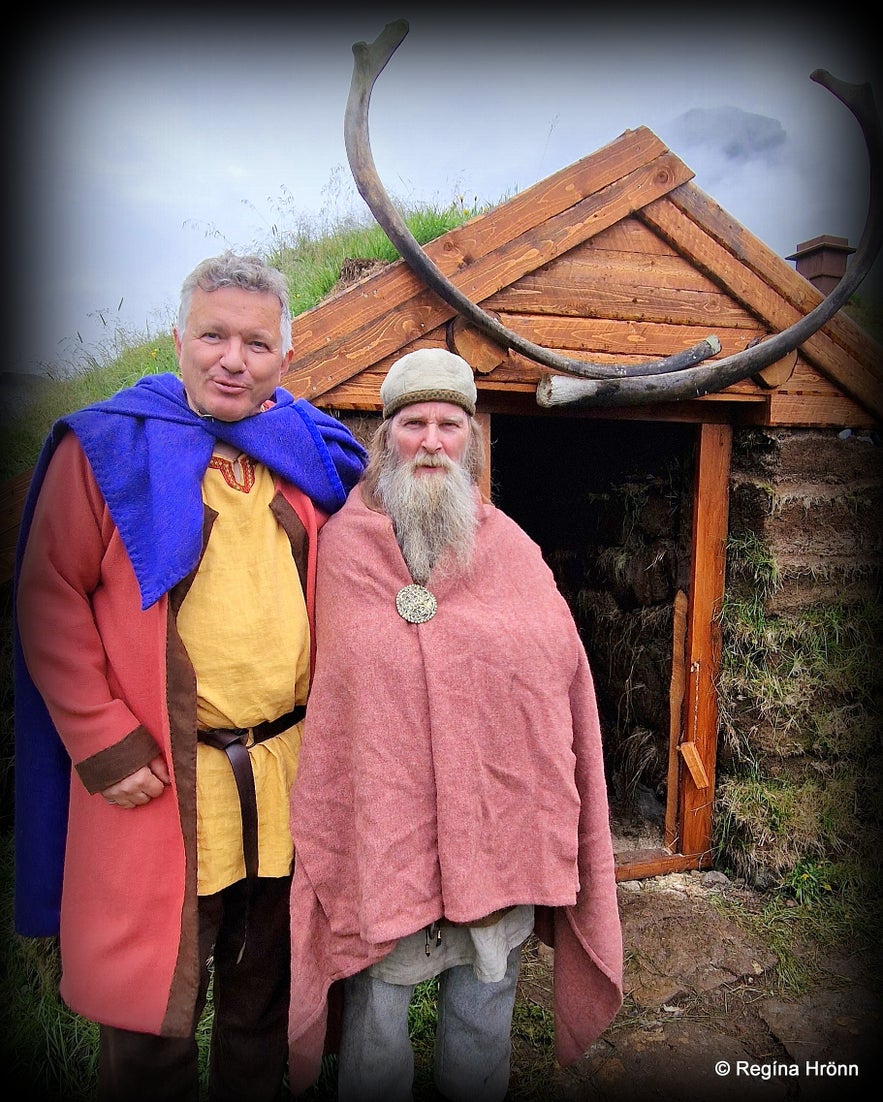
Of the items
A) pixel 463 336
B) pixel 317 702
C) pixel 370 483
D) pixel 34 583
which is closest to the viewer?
pixel 34 583

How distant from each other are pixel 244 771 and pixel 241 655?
A: 0.28 metres

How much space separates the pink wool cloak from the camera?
68.3 inches

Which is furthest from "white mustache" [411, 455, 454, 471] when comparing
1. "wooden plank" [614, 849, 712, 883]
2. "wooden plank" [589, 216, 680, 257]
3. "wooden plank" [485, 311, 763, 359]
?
"wooden plank" [614, 849, 712, 883]

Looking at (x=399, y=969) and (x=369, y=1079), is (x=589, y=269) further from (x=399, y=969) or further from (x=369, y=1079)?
(x=369, y=1079)

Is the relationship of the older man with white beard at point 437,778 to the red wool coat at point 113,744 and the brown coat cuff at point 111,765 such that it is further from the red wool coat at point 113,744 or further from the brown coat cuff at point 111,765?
the brown coat cuff at point 111,765

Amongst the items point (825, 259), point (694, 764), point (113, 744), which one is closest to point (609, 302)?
point (825, 259)

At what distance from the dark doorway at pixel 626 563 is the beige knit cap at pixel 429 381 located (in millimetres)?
2310

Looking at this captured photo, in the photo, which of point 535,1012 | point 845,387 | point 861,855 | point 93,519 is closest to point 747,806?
point 861,855

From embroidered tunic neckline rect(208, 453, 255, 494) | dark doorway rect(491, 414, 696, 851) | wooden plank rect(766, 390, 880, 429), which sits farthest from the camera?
dark doorway rect(491, 414, 696, 851)

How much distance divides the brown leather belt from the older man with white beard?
0.37 feet

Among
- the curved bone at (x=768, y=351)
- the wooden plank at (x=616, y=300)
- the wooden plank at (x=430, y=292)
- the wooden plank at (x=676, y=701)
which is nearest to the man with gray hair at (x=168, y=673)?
the wooden plank at (x=430, y=292)

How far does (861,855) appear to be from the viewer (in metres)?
3.64

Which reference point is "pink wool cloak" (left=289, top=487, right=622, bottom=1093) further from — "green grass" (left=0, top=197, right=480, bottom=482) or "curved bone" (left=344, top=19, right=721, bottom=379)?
"green grass" (left=0, top=197, right=480, bottom=482)

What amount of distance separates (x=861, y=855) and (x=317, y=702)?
10.5 feet
